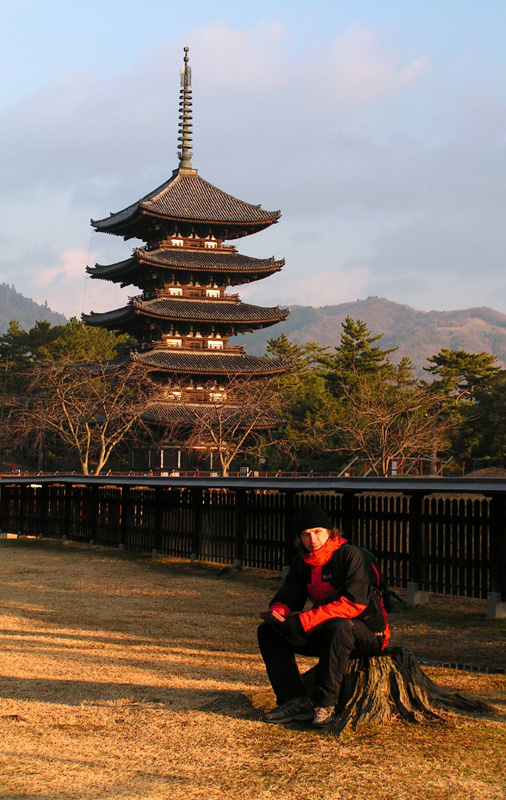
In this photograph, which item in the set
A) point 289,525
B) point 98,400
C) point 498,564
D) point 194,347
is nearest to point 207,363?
point 194,347

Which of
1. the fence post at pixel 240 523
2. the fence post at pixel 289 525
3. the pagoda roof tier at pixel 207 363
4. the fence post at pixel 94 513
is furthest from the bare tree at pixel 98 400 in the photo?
the fence post at pixel 289 525

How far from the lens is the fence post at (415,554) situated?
42.8ft

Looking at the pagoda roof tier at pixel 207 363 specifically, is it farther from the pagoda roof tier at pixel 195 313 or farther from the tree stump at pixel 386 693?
the tree stump at pixel 386 693

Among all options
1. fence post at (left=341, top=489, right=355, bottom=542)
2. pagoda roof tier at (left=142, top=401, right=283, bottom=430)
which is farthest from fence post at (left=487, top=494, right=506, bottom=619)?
pagoda roof tier at (left=142, top=401, right=283, bottom=430)

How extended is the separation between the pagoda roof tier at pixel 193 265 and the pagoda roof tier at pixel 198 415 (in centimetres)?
764

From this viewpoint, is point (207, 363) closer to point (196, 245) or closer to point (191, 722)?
point (196, 245)

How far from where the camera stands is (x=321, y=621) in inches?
248

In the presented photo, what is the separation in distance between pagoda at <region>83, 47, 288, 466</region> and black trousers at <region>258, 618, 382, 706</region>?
3826 cm

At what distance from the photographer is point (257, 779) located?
5.27 metres

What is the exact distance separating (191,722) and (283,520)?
30.8 feet

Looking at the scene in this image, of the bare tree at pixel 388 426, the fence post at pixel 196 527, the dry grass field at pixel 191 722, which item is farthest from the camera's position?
the bare tree at pixel 388 426

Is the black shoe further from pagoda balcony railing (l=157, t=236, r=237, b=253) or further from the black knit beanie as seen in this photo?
pagoda balcony railing (l=157, t=236, r=237, b=253)

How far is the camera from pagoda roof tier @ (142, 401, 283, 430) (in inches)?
1745

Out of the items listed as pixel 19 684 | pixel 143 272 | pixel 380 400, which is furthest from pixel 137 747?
pixel 143 272
